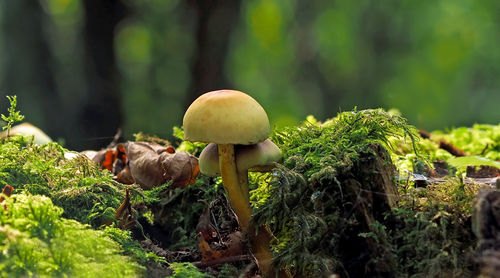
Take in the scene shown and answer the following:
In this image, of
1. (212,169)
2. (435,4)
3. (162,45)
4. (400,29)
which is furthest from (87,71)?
(435,4)

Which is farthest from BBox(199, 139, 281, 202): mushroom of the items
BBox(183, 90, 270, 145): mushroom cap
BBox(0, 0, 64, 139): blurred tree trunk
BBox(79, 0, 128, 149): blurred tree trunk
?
BBox(0, 0, 64, 139): blurred tree trunk

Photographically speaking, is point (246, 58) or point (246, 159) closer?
point (246, 159)

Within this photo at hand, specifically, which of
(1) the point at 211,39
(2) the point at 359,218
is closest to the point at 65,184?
(2) the point at 359,218

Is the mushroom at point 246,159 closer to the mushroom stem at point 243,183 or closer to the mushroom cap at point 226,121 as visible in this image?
the mushroom stem at point 243,183

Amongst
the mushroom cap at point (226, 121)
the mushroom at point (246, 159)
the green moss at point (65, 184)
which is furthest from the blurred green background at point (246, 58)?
the mushroom cap at point (226, 121)

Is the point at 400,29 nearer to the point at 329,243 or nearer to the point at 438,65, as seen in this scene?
the point at 438,65

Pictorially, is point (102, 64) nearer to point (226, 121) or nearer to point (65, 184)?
point (65, 184)
